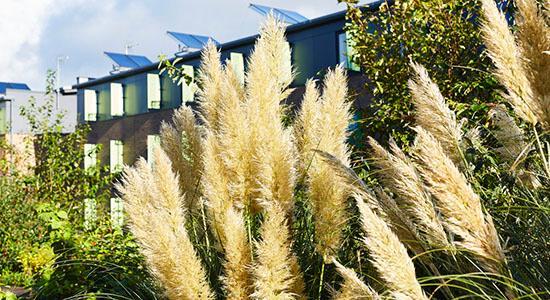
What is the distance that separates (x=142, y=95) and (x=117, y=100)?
92.1 inches

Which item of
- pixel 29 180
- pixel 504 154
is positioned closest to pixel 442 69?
pixel 504 154

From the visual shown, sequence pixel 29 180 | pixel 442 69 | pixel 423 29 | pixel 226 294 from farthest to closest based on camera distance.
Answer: pixel 29 180 → pixel 423 29 → pixel 442 69 → pixel 226 294

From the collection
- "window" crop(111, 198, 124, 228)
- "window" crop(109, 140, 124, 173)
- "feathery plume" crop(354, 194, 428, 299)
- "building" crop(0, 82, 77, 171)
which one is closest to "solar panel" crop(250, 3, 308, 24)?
"window" crop(109, 140, 124, 173)

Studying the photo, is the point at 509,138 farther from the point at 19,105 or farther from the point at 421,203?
the point at 19,105

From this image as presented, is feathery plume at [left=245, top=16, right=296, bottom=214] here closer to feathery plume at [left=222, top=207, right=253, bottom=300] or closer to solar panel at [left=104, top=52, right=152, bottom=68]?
feathery plume at [left=222, top=207, right=253, bottom=300]

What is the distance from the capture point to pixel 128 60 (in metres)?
33.8

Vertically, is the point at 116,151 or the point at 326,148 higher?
the point at 116,151

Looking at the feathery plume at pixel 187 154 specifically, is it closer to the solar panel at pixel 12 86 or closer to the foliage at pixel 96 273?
the foliage at pixel 96 273

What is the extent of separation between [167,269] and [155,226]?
122mm

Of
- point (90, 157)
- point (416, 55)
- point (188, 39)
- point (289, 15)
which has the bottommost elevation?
point (90, 157)

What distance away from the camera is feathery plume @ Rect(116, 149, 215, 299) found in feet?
6.68

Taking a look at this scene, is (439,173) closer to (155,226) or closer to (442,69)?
(155,226)

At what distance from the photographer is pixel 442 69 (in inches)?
186

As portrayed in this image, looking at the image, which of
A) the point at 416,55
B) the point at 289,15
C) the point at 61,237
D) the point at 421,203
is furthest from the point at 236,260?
the point at 289,15
